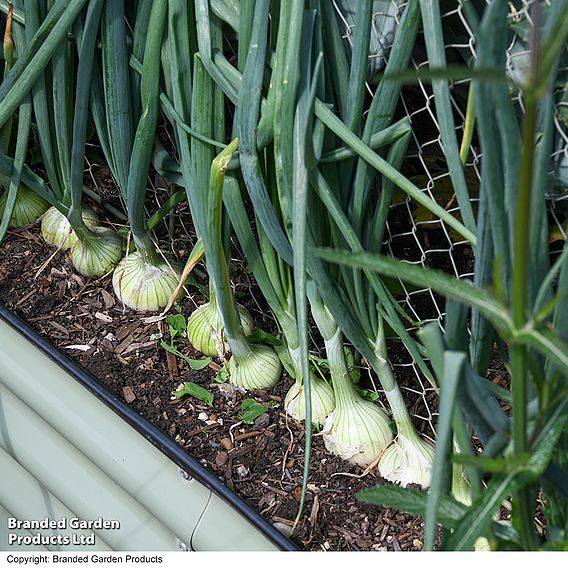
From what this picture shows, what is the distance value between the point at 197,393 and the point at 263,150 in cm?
43

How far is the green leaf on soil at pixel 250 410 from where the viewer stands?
1124mm

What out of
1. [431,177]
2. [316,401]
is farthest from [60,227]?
[431,177]

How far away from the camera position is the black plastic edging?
3.10 feet

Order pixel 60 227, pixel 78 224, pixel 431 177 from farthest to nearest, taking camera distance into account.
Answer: pixel 60 227 < pixel 78 224 < pixel 431 177

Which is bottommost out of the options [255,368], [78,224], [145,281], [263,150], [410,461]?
[410,461]

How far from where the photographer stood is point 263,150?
0.90 metres

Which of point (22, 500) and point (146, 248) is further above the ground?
point (146, 248)

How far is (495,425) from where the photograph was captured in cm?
52

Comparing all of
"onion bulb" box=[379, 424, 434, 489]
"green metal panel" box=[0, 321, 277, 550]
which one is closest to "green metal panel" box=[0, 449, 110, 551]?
"green metal panel" box=[0, 321, 277, 550]

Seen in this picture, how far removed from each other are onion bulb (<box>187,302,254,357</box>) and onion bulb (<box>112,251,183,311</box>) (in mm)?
88

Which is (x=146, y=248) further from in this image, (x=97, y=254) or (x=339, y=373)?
(x=339, y=373)

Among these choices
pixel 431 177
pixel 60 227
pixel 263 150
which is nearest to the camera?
pixel 263 150

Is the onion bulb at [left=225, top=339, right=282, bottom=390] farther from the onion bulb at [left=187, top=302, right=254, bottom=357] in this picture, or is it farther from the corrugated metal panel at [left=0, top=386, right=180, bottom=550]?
the corrugated metal panel at [left=0, top=386, right=180, bottom=550]

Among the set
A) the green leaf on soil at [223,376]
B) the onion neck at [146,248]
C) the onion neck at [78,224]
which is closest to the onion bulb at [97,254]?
the onion neck at [78,224]
